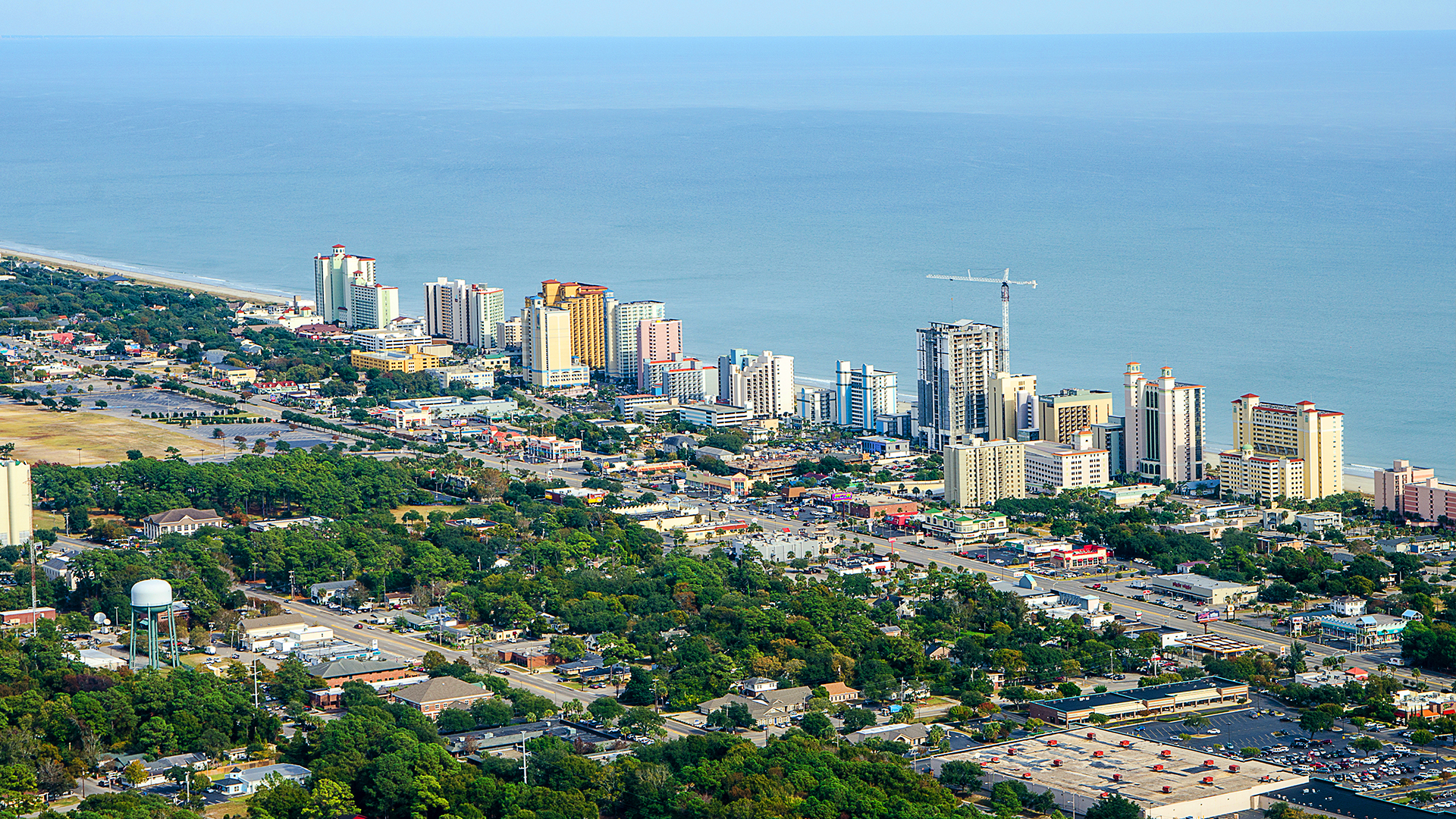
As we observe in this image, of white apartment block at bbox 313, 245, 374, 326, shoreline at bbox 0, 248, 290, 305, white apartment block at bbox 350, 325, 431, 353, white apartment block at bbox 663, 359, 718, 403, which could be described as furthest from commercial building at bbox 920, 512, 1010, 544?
shoreline at bbox 0, 248, 290, 305

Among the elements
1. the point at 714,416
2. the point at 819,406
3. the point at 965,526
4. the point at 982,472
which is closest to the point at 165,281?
the point at 714,416

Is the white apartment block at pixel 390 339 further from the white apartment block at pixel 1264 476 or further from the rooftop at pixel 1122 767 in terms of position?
the rooftop at pixel 1122 767

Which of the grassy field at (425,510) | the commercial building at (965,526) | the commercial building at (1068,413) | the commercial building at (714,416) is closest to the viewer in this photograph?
the commercial building at (965,526)

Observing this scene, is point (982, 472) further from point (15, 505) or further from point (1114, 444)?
point (15, 505)

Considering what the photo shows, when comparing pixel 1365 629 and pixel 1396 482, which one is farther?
pixel 1396 482

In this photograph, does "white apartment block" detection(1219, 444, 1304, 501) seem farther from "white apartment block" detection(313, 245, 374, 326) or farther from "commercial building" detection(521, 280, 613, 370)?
"white apartment block" detection(313, 245, 374, 326)

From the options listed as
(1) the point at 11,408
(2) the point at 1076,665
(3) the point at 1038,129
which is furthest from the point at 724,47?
(2) the point at 1076,665

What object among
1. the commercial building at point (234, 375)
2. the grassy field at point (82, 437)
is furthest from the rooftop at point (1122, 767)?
the commercial building at point (234, 375)
